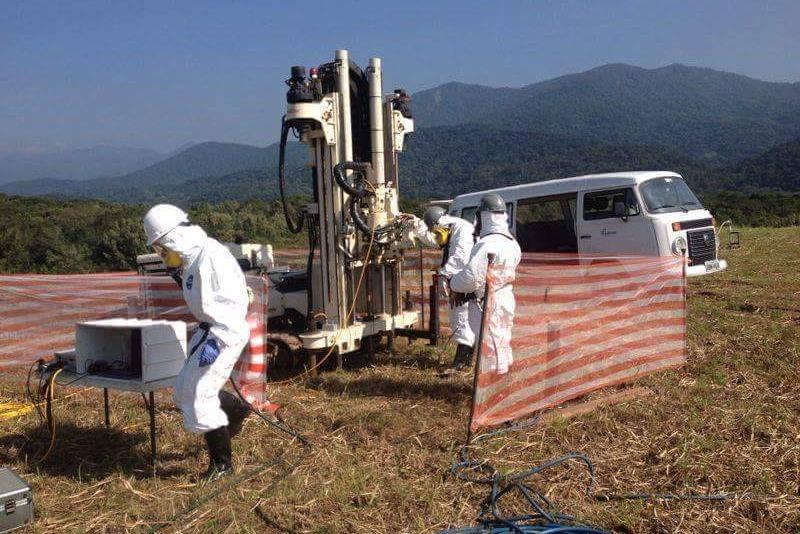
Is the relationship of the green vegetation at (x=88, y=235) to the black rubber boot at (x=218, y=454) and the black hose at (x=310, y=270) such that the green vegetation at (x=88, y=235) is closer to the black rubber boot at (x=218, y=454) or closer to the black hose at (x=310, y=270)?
the black hose at (x=310, y=270)

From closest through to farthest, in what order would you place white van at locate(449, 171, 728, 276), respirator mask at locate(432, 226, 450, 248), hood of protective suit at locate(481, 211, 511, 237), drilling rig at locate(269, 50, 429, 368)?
hood of protective suit at locate(481, 211, 511, 237)
drilling rig at locate(269, 50, 429, 368)
respirator mask at locate(432, 226, 450, 248)
white van at locate(449, 171, 728, 276)

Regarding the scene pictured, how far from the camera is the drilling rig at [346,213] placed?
7109mm

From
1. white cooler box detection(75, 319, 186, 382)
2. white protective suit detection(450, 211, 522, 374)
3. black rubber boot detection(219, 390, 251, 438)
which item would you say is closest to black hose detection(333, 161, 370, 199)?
white protective suit detection(450, 211, 522, 374)

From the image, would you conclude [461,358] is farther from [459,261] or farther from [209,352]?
[209,352]

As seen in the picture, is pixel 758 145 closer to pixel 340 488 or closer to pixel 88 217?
pixel 88 217

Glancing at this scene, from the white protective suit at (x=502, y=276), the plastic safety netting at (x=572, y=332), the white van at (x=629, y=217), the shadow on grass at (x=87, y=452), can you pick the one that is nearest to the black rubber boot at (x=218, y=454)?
the shadow on grass at (x=87, y=452)

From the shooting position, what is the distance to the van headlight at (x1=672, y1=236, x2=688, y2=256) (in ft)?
37.0

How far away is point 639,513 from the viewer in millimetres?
4148

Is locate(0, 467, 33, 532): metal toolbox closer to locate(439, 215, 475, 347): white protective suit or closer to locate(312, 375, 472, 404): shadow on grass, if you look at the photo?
locate(312, 375, 472, 404): shadow on grass

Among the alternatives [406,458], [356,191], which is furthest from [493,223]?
[406,458]

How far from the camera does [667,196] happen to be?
11742mm

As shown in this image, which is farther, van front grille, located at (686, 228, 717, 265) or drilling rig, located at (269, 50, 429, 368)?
van front grille, located at (686, 228, 717, 265)

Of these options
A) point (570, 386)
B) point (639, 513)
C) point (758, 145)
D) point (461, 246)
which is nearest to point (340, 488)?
point (639, 513)

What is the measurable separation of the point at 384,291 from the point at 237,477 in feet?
11.5
